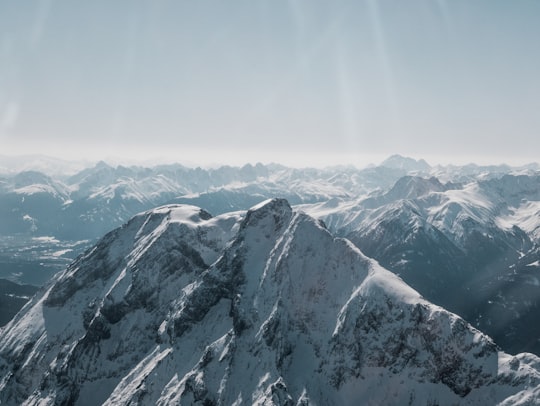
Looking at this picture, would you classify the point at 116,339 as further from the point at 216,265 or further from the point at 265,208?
the point at 265,208

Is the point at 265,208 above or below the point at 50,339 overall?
above

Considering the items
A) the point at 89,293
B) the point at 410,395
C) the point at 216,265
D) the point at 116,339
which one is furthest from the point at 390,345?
the point at 89,293

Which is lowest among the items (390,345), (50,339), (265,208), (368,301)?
(50,339)

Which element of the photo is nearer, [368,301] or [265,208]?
[368,301]

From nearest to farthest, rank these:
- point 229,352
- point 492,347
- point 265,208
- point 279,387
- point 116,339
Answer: point 492,347, point 279,387, point 229,352, point 116,339, point 265,208

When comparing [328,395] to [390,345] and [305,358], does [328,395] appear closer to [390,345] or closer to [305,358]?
[305,358]

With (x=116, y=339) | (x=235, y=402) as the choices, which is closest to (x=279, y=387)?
(x=235, y=402)

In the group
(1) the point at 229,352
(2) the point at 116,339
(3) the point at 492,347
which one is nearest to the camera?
(3) the point at 492,347
